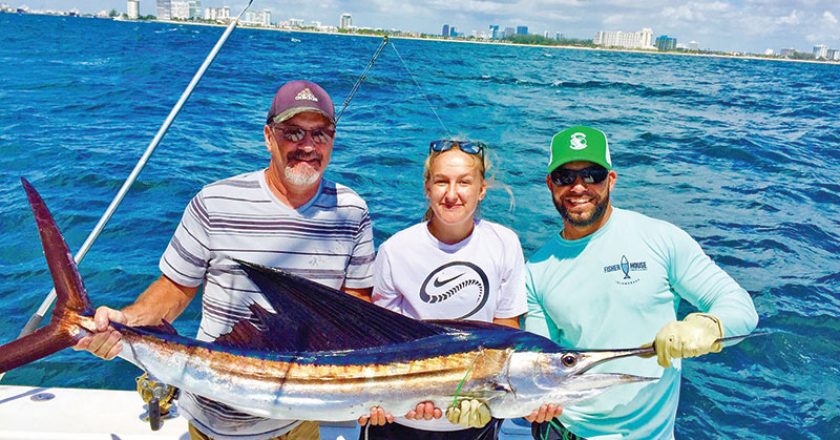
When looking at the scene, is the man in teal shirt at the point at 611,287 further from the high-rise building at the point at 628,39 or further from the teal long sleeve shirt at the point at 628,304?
the high-rise building at the point at 628,39

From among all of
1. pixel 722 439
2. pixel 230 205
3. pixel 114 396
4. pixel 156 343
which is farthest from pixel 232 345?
pixel 722 439

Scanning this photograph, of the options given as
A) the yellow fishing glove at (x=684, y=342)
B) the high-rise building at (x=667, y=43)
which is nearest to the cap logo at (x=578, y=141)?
the yellow fishing glove at (x=684, y=342)

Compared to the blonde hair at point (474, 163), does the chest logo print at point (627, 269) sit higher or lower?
lower

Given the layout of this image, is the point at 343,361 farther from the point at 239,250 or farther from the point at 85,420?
the point at 85,420

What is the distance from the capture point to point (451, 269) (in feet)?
6.54

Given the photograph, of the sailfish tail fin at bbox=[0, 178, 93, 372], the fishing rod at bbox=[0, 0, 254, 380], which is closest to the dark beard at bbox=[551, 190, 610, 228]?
the sailfish tail fin at bbox=[0, 178, 93, 372]

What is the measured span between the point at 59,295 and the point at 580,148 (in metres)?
1.63

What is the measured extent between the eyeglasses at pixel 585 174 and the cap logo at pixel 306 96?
845mm

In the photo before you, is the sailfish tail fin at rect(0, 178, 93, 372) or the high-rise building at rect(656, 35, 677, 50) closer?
the sailfish tail fin at rect(0, 178, 93, 372)

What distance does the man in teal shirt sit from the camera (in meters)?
2.03

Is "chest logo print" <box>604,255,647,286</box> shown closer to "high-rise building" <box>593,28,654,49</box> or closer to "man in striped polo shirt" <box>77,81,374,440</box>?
"man in striped polo shirt" <box>77,81,374,440</box>


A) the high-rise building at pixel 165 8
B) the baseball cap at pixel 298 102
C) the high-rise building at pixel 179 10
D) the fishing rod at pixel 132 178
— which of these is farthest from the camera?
the high-rise building at pixel 179 10

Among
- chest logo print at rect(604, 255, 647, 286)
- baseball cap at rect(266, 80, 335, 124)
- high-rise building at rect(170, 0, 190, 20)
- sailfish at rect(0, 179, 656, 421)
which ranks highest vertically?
high-rise building at rect(170, 0, 190, 20)

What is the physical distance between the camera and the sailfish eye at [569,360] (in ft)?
5.68
